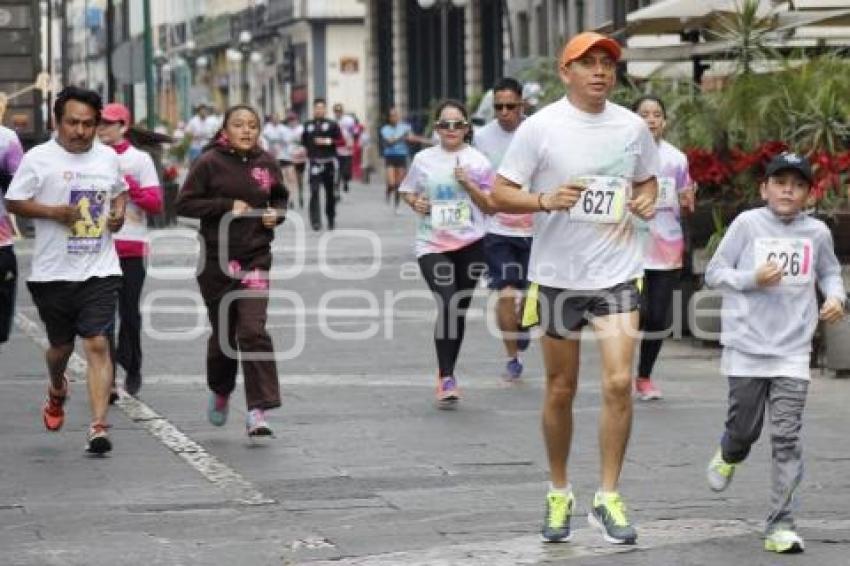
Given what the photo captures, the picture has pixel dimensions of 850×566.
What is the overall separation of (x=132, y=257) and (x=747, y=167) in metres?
4.54

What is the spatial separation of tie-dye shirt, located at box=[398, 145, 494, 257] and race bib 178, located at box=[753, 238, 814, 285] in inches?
213

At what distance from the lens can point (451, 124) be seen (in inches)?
583

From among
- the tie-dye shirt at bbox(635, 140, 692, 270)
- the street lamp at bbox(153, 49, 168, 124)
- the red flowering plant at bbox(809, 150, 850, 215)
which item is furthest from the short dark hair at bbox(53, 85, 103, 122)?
the street lamp at bbox(153, 49, 168, 124)

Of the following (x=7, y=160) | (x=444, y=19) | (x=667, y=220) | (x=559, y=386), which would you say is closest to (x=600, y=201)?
(x=559, y=386)

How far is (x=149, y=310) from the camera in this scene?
21000mm

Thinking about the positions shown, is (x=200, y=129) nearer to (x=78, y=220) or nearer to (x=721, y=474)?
(x=78, y=220)

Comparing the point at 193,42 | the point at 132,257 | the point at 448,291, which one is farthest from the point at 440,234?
the point at 193,42

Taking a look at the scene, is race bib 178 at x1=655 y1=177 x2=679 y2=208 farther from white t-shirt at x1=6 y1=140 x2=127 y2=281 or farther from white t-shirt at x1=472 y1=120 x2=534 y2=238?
white t-shirt at x1=6 y1=140 x2=127 y2=281

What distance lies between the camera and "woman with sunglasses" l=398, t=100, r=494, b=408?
1462cm

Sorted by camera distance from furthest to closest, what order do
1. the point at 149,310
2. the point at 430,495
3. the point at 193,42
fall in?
1. the point at 193,42
2. the point at 149,310
3. the point at 430,495

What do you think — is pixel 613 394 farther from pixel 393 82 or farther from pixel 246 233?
pixel 393 82

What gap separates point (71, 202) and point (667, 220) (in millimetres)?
3824

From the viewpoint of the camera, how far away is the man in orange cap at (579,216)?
360 inches

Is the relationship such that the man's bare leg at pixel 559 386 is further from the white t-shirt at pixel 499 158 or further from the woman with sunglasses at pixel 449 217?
the white t-shirt at pixel 499 158
